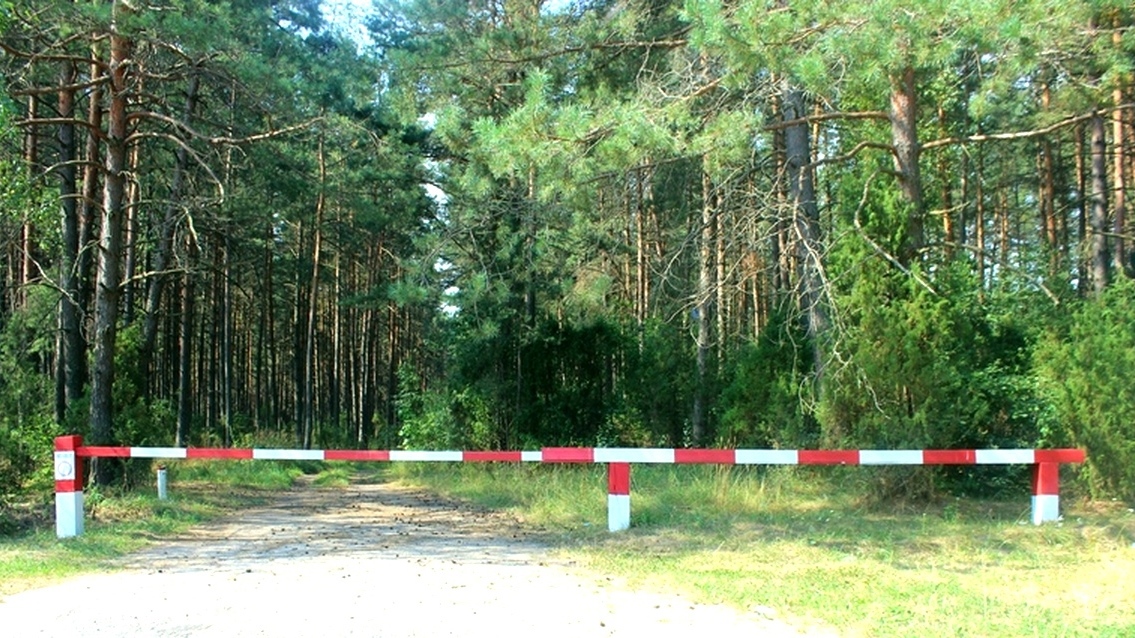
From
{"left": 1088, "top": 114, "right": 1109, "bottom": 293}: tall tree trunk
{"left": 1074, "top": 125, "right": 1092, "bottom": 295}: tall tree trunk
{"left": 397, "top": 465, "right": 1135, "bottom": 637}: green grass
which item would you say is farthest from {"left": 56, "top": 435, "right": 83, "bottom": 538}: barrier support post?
{"left": 1074, "top": 125, "right": 1092, "bottom": 295}: tall tree trunk

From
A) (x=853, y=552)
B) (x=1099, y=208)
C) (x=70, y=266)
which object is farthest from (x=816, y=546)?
(x=1099, y=208)

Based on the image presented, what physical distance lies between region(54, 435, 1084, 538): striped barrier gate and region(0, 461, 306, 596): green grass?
50 centimetres

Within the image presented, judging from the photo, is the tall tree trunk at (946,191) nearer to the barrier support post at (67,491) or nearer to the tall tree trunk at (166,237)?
the tall tree trunk at (166,237)

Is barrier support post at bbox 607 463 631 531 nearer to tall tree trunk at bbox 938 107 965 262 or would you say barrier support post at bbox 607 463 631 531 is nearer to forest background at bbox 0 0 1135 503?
forest background at bbox 0 0 1135 503

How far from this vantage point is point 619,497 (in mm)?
10438

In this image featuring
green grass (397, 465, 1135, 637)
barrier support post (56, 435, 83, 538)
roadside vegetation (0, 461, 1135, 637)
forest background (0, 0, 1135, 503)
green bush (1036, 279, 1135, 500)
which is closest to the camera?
green grass (397, 465, 1135, 637)

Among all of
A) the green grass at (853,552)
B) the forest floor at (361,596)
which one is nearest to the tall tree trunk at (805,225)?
the green grass at (853,552)

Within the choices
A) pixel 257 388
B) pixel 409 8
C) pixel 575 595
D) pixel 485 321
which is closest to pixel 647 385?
pixel 485 321

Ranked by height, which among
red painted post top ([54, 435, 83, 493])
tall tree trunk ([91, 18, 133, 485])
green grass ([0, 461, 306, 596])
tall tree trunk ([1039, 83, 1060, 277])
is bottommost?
green grass ([0, 461, 306, 596])

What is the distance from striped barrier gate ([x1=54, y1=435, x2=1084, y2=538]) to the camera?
9734 millimetres

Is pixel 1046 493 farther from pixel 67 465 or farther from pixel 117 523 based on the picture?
pixel 117 523

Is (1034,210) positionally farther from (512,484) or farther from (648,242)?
(512,484)

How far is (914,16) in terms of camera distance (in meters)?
9.97

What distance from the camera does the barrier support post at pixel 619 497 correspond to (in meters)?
10.3
